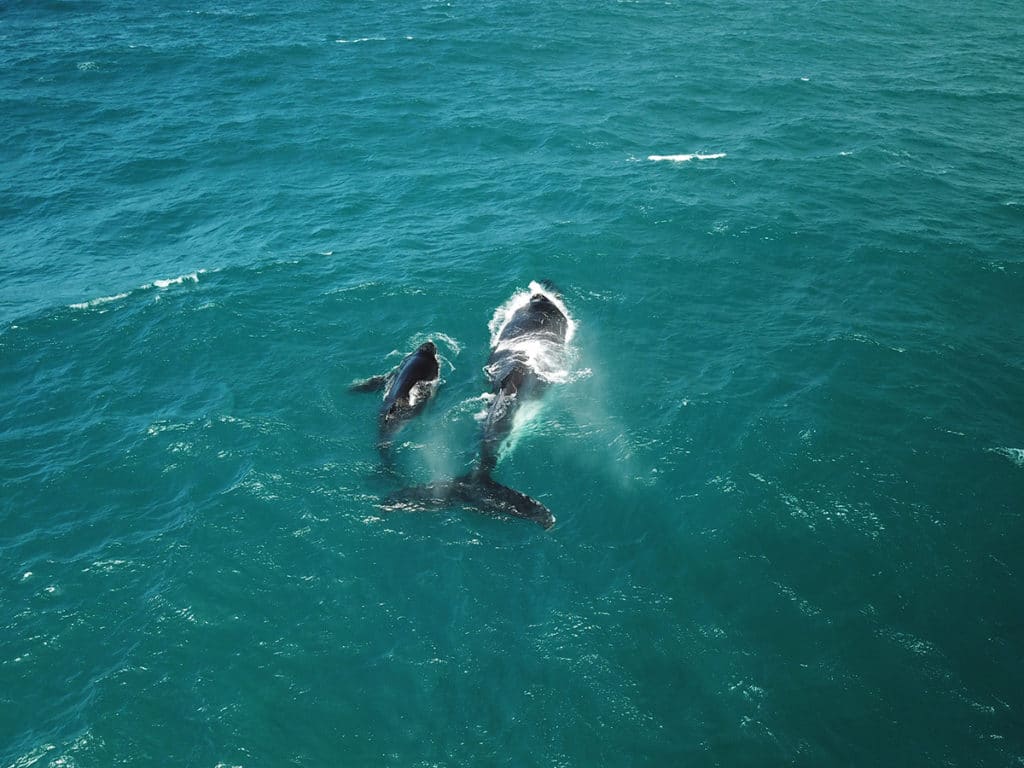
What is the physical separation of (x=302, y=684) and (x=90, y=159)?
233 ft

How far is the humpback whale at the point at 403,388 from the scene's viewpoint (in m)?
42.5

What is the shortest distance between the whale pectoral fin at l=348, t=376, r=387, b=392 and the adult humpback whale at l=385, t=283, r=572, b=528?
6.86 m

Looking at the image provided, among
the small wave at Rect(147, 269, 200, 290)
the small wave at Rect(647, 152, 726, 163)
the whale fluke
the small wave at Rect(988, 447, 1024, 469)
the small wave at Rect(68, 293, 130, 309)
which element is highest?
the small wave at Rect(647, 152, 726, 163)

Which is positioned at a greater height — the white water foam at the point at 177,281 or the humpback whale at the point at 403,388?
the white water foam at the point at 177,281

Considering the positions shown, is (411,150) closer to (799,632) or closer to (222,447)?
(222,447)

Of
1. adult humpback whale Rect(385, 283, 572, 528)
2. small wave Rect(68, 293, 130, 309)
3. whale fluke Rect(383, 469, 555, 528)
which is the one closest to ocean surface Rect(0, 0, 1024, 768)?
small wave Rect(68, 293, 130, 309)

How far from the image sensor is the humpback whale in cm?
4247

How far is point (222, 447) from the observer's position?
42344mm

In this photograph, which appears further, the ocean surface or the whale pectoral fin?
the whale pectoral fin

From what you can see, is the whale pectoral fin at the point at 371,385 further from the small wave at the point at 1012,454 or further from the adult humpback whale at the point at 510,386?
the small wave at the point at 1012,454

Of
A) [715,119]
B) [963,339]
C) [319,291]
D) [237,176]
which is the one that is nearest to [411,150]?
[237,176]

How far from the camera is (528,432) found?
42.2 metres

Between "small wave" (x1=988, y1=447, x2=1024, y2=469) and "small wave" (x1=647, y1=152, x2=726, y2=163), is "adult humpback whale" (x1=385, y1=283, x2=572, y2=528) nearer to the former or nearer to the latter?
Answer: "small wave" (x1=988, y1=447, x2=1024, y2=469)

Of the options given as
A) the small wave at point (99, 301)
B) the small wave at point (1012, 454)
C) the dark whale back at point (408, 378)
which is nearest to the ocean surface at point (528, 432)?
the small wave at point (1012, 454)
